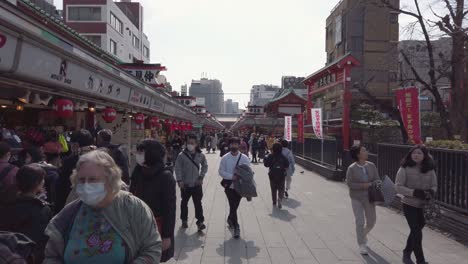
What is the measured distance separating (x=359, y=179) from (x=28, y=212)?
476 cm

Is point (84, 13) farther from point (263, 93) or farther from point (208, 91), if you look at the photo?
point (263, 93)

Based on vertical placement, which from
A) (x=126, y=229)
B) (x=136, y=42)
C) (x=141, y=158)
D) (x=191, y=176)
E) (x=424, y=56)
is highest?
(x=136, y=42)

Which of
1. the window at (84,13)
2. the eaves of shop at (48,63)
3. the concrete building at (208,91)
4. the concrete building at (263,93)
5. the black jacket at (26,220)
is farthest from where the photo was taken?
the concrete building at (263,93)

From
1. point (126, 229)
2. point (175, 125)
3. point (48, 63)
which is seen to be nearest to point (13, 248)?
point (126, 229)

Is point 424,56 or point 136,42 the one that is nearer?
point 424,56

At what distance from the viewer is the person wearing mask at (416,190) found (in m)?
5.98

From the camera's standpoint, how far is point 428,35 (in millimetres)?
18344

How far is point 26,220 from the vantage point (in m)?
3.63

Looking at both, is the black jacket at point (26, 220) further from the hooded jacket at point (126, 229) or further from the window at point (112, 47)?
the window at point (112, 47)

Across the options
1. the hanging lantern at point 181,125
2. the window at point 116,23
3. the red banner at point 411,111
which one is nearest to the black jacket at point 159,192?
the red banner at point 411,111

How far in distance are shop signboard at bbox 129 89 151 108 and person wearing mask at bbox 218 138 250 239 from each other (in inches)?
203

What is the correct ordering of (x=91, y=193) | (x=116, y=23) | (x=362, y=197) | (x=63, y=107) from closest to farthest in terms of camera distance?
(x=91, y=193)
(x=362, y=197)
(x=63, y=107)
(x=116, y=23)

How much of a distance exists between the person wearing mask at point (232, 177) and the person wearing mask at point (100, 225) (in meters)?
4.93

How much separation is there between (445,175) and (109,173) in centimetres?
758
